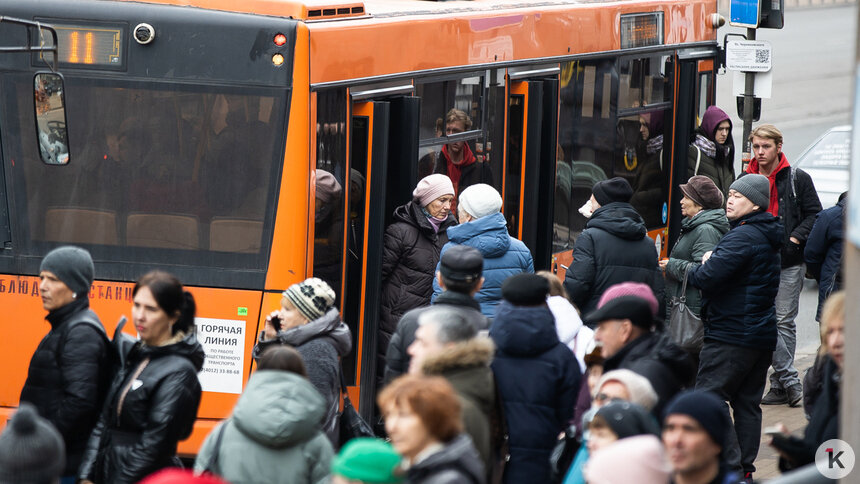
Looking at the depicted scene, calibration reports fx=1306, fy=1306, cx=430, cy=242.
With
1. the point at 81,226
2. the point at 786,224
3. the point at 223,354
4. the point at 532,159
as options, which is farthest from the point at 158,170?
the point at 786,224

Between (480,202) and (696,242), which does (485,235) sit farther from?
(696,242)

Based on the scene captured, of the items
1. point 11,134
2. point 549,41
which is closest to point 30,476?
point 11,134

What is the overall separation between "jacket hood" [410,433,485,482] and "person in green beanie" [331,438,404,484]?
21 cm

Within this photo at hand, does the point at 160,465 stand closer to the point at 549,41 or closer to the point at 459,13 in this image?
the point at 459,13

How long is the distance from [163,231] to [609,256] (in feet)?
8.23

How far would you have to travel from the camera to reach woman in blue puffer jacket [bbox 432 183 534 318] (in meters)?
7.08

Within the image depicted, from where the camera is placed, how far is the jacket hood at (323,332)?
569 centimetres

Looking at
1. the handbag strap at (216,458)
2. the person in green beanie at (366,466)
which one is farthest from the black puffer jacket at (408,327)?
the person in green beanie at (366,466)

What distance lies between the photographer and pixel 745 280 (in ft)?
24.8

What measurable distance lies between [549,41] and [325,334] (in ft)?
14.1

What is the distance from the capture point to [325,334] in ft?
18.9

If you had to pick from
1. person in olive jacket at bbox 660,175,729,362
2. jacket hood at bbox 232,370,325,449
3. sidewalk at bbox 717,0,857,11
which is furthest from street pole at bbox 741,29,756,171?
sidewalk at bbox 717,0,857,11

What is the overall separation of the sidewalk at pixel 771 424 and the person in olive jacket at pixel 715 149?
1.92 metres

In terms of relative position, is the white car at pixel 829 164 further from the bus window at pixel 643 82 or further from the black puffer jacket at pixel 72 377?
the black puffer jacket at pixel 72 377
